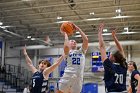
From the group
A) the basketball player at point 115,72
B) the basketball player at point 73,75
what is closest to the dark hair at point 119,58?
the basketball player at point 115,72

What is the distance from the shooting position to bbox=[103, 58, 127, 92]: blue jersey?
4000mm

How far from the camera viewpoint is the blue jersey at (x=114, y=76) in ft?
13.1

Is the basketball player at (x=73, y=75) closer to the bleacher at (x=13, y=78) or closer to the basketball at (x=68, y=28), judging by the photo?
the basketball at (x=68, y=28)

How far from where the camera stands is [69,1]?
15.0 meters

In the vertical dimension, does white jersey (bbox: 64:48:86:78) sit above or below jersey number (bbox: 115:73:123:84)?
above

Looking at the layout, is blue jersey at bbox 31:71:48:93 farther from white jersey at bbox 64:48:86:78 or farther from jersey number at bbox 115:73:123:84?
jersey number at bbox 115:73:123:84

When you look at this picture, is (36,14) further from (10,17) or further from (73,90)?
(73,90)

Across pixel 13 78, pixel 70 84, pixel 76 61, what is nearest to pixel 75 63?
pixel 76 61

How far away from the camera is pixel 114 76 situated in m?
4.02

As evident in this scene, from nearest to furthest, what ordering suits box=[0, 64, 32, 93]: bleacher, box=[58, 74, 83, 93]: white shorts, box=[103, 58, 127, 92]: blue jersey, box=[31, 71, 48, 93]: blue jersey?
1. box=[103, 58, 127, 92]: blue jersey
2. box=[31, 71, 48, 93]: blue jersey
3. box=[58, 74, 83, 93]: white shorts
4. box=[0, 64, 32, 93]: bleacher

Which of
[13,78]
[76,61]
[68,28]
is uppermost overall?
[68,28]

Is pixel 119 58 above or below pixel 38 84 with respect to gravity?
above

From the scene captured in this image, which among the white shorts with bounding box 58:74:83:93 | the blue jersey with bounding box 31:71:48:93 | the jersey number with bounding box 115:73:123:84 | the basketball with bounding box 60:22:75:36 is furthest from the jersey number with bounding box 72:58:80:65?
the jersey number with bounding box 115:73:123:84

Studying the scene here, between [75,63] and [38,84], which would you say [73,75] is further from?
[38,84]
